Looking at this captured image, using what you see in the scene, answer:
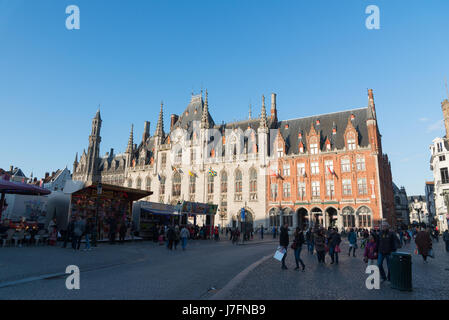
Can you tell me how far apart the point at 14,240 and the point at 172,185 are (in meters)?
33.1

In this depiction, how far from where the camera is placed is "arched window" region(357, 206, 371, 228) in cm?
3731

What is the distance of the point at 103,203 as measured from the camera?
23.9 meters

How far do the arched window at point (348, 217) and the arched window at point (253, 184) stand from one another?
13.3 metres

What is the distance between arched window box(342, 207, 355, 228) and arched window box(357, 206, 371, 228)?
2.88ft

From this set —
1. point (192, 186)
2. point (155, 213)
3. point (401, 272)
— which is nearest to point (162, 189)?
point (192, 186)

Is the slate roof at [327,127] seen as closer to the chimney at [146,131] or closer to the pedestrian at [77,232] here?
the chimney at [146,131]

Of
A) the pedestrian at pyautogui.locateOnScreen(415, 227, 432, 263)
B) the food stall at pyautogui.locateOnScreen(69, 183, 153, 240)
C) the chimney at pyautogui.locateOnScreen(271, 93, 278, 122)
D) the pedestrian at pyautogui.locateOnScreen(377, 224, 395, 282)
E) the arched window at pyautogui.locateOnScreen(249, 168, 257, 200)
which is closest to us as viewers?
the pedestrian at pyautogui.locateOnScreen(377, 224, 395, 282)

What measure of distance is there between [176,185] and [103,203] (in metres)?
27.8

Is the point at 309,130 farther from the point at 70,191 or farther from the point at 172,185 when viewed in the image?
the point at 70,191

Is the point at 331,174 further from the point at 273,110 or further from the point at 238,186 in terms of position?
the point at 273,110

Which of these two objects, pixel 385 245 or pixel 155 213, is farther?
pixel 155 213

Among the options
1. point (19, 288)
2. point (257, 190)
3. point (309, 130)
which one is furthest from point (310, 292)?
point (309, 130)

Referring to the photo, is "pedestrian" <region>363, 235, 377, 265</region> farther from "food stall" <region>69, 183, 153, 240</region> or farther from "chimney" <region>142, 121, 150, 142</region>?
"chimney" <region>142, 121, 150, 142</region>

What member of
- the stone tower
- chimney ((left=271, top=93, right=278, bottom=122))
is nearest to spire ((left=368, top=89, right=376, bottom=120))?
chimney ((left=271, top=93, right=278, bottom=122))
